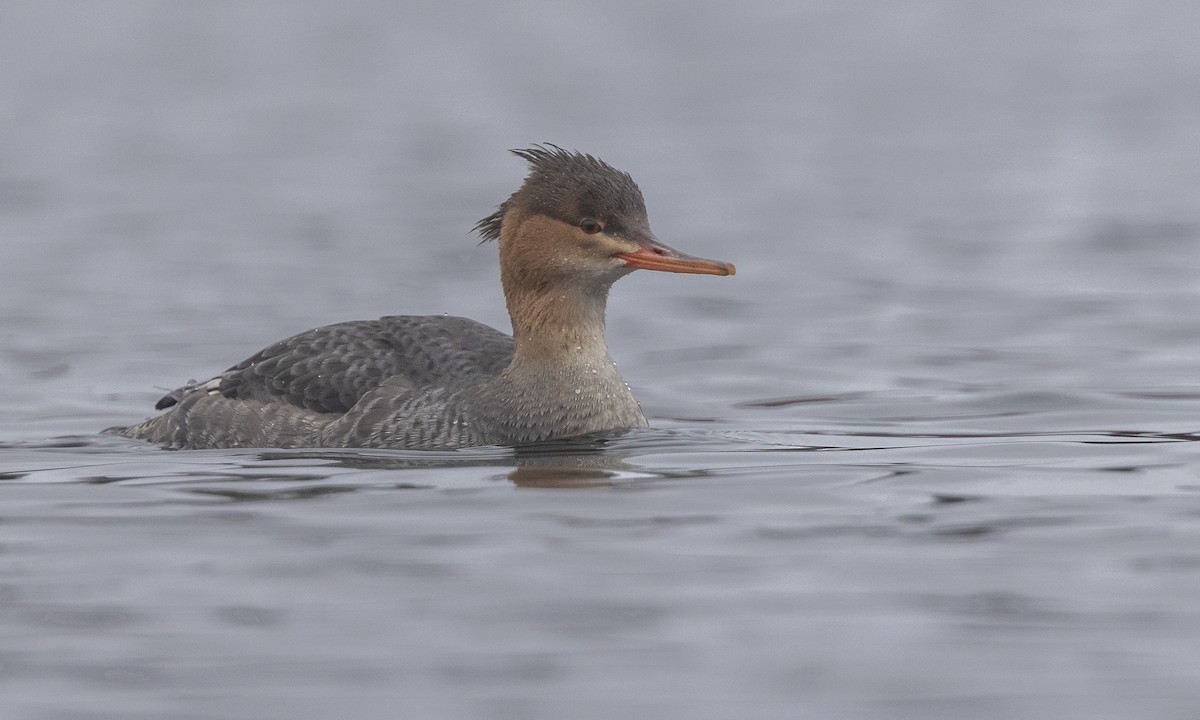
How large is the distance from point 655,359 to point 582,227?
3.97 m

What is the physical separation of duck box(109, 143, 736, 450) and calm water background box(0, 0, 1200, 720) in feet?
1.09

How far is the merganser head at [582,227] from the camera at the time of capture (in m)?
10.5

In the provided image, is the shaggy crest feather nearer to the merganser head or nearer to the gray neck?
the merganser head

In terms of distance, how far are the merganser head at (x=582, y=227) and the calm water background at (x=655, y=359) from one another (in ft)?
3.19

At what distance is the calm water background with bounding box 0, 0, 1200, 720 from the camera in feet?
22.7

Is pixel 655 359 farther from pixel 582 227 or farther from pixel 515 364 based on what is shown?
pixel 582 227

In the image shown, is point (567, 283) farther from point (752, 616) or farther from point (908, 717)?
point (908, 717)

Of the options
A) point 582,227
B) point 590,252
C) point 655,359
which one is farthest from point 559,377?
point 655,359

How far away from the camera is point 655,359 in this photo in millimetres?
14492

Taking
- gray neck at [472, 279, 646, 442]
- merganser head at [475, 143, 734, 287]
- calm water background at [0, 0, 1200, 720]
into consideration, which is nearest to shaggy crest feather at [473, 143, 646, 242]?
merganser head at [475, 143, 734, 287]

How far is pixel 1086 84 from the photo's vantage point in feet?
91.2

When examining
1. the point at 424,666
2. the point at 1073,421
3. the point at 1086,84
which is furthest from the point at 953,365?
the point at 1086,84

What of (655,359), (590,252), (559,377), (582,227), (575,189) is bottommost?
(559,377)

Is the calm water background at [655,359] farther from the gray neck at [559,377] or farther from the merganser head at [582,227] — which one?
the merganser head at [582,227]
